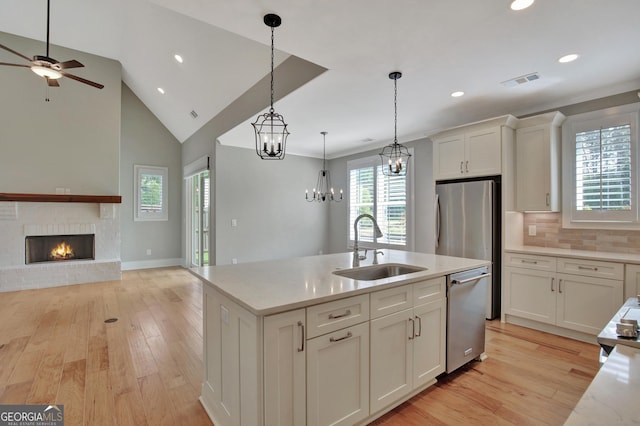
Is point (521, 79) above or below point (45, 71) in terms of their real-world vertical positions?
below

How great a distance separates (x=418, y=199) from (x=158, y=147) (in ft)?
20.3

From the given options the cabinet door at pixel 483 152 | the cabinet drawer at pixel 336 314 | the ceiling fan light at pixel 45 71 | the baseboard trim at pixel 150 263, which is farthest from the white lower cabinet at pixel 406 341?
the baseboard trim at pixel 150 263

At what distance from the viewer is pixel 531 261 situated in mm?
3404

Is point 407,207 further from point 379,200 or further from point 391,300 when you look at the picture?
point 391,300

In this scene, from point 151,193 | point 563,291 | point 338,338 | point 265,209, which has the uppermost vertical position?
point 151,193

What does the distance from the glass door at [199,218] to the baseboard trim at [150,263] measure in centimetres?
74

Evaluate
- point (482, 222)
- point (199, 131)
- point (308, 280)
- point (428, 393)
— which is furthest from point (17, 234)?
point (482, 222)

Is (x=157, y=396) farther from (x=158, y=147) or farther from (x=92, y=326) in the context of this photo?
(x=158, y=147)

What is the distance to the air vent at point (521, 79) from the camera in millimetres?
2887

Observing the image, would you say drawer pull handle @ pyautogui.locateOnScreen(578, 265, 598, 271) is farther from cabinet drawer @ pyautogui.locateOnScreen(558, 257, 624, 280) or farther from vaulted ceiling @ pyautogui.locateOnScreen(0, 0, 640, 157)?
vaulted ceiling @ pyautogui.locateOnScreen(0, 0, 640, 157)

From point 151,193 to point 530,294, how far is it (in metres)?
7.67

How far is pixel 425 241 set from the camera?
194 inches

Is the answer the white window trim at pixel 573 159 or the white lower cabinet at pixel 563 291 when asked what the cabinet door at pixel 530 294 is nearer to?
the white lower cabinet at pixel 563 291

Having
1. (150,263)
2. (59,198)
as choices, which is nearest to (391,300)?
(59,198)
